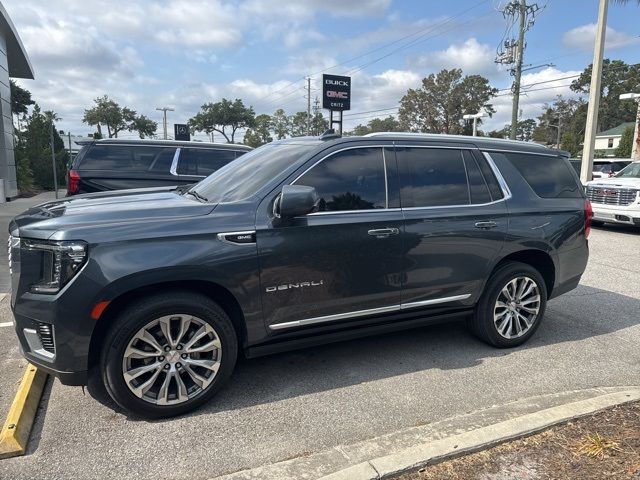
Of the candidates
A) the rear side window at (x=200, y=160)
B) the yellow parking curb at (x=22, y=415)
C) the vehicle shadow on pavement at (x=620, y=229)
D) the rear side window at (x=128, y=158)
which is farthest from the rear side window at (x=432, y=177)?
the vehicle shadow on pavement at (x=620, y=229)

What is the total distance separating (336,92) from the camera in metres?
18.0

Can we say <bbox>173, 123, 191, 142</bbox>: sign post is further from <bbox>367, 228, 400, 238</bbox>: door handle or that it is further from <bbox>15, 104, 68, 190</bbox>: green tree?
<bbox>367, 228, 400, 238</bbox>: door handle

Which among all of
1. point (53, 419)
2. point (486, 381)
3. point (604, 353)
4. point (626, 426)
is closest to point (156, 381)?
point (53, 419)

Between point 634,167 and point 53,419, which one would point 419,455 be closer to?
point 53,419

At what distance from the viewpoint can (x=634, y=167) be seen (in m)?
13.0

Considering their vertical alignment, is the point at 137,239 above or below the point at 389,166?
below

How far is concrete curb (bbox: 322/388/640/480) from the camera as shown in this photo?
2.58 meters

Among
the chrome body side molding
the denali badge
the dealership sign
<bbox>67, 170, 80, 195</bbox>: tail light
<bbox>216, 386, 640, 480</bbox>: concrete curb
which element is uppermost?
the dealership sign

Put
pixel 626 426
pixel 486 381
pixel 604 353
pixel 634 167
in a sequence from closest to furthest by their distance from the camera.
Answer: pixel 626 426, pixel 486 381, pixel 604 353, pixel 634 167

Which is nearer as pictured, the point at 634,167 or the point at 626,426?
the point at 626,426

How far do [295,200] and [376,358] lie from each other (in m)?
1.77

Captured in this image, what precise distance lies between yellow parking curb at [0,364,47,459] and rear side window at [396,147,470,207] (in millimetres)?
3041

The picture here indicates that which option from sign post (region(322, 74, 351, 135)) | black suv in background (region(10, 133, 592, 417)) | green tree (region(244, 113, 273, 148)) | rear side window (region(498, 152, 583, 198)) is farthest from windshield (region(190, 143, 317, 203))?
green tree (region(244, 113, 273, 148))

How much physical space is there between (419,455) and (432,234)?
70.6 inches
